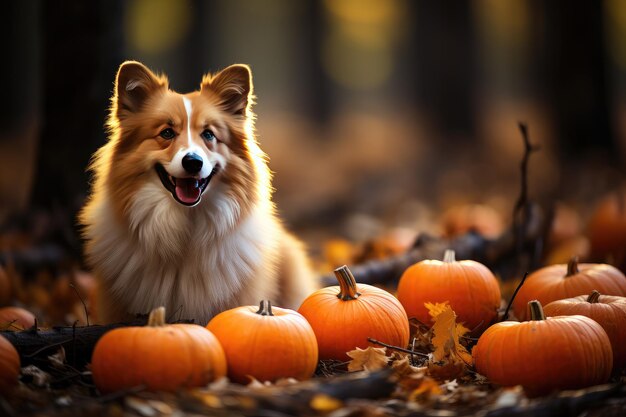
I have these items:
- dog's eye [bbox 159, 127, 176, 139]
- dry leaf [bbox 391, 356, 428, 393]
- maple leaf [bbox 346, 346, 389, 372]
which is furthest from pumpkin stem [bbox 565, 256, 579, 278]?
dog's eye [bbox 159, 127, 176, 139]

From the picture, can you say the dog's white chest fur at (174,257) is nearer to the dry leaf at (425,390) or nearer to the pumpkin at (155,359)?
the pumpkin at (155,359)

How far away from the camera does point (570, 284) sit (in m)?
3.64

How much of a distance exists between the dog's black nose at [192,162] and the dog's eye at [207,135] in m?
0.25

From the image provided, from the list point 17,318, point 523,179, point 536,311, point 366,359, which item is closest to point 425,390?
point 366,359

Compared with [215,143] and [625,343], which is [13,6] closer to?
→ [215,143]

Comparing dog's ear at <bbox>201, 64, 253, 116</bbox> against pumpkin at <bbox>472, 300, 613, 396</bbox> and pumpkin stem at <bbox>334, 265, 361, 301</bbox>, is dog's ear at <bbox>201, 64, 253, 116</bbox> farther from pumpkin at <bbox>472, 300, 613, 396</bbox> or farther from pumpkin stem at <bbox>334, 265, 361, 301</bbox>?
pumpkin at <bbox>472, 300, 613, 396</bbox>

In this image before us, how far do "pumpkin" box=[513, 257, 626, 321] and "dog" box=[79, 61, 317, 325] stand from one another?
163 centimetres

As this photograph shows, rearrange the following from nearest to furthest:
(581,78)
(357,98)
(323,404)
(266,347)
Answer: (323,404), (266,347), (581,78), (357,98)

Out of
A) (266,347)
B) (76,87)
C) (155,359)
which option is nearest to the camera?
(155,359)

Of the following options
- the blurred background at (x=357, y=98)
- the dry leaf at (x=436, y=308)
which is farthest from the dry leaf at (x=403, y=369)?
the blurred background at (x=357, y=98)

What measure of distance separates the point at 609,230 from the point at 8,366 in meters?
4.83

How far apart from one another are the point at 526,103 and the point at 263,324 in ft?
81.5

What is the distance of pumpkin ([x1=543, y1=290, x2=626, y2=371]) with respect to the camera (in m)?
3.09

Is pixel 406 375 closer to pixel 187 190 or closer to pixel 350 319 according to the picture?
pixel 350 319
